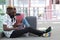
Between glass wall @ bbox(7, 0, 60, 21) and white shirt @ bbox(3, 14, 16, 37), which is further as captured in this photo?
glass wall @ bbox(7, 0, 60, 21)

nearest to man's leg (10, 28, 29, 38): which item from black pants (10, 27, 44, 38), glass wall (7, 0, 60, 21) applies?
black pants (10, 27, 44, 38)

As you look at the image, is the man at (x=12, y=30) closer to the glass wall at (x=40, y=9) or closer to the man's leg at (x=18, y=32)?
the man's leg at (x=18, y=32)

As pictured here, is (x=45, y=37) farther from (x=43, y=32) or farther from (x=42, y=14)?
(x=42, y=14)

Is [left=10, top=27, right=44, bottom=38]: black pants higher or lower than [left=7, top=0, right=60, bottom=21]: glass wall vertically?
lower

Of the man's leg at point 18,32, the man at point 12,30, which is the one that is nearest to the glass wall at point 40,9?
the man at point 12,30

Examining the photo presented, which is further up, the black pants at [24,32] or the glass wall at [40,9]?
the glass wall at [40,9]

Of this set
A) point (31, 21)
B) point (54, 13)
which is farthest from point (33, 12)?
point (31, 21)

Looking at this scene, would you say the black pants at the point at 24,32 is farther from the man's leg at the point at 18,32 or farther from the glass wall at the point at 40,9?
the glass wall at the point at 40,9

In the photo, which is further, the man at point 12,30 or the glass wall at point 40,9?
the glass wall at point 40,9

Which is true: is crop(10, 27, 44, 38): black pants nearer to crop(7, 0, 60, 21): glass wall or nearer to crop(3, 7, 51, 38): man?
crop(3, 7, 51, 38): man

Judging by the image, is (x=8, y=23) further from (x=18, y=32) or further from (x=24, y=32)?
(x=24, y=32)

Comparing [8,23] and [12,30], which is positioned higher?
[8,23]

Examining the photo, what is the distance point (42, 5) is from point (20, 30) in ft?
19.0

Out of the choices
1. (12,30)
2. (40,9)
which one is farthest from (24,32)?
(40,9)
